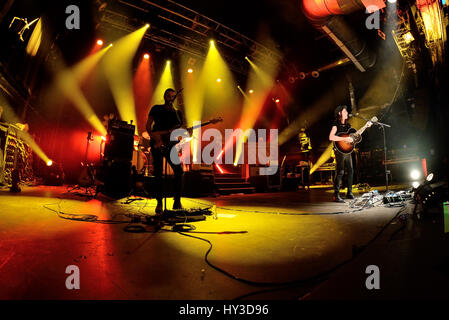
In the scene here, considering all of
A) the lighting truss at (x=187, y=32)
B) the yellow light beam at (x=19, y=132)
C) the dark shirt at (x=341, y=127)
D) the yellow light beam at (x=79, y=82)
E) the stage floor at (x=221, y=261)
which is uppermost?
the lighting truss at (x=187, y=32)

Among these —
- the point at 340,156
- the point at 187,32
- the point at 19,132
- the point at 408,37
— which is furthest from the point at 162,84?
the point at 408,37

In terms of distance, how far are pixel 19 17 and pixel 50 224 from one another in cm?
760

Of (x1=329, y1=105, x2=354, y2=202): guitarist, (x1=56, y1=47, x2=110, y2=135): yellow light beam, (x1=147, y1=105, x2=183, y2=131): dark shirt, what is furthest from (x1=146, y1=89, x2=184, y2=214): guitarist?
(x1=56, y1=47, x2=110, y2=135): yellow light beam

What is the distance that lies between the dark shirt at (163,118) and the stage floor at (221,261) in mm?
1503

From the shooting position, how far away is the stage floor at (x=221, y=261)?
3.10ft

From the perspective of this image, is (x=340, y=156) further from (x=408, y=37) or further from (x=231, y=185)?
(x=408, y=37)

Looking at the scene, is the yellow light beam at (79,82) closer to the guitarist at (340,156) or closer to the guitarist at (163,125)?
the guitarist at (163,125)

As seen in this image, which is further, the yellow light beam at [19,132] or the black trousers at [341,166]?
the yellow light beam at [19,132]

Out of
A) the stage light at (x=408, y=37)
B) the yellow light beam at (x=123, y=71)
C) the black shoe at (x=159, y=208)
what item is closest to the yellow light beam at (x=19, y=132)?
the yellow light beam at (x=123, y=71)

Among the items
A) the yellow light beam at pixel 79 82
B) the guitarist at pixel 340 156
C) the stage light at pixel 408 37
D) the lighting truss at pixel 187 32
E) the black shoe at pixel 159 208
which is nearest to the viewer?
the black shoe at pixel 159 208

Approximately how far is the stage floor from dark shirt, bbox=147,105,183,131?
150 centimetres

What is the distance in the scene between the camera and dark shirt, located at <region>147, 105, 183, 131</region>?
3150mm

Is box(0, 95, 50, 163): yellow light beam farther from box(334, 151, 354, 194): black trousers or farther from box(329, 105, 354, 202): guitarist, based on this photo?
box(334, 151, 354, 194): black trousers
